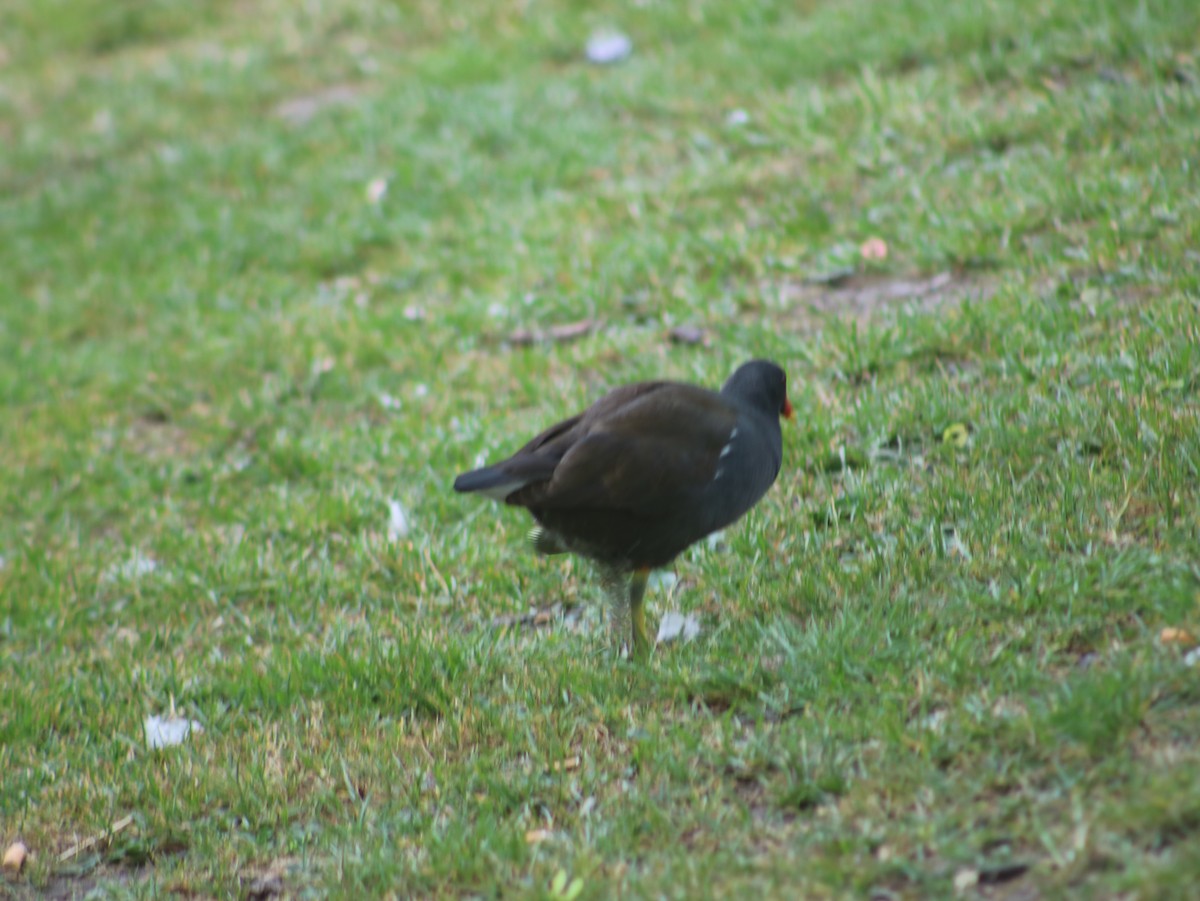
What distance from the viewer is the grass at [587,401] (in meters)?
3.71

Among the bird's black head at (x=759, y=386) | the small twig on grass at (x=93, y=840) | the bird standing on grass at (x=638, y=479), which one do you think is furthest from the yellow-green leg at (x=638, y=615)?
the small twig on grass at (x=93, y=840)

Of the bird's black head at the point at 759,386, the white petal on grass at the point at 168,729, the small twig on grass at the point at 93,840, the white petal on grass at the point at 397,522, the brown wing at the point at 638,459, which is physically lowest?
the white petal on grass at the point at 397,522

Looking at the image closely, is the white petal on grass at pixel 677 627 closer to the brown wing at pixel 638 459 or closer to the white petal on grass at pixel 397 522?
the brown wing at pixel 638 459

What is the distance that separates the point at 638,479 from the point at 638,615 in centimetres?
57

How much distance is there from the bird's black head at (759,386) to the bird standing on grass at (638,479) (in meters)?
0.18

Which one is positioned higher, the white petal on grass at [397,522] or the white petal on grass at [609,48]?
the white petal on grass at [609,48]

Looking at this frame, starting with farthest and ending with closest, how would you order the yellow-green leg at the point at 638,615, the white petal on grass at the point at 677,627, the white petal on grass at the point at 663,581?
the white petal on grass at the point at 663,581, the white petal on grass at the point at 677,627, the yellow-green leg at the point at 638,615

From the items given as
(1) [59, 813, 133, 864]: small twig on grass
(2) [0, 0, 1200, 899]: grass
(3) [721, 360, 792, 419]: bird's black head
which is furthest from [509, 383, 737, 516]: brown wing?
(1) [59, 813, 133, 864]: small twig on grass

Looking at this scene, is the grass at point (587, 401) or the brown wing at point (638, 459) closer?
the grass at point (587, 401)

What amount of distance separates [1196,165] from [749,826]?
184 inches

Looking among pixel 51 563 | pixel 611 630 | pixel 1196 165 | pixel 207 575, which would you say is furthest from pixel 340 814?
pixel 1196 165

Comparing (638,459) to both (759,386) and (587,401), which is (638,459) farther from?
(587,401)

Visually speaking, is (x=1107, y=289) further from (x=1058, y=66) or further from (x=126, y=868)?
(x=126, y=868)

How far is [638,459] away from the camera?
424cm
